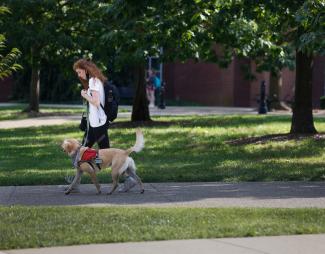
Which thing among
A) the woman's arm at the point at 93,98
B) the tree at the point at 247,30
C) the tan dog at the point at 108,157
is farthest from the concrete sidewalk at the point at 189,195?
the tree at the point at 247,30

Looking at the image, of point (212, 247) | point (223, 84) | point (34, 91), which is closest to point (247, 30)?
point (34, 91)

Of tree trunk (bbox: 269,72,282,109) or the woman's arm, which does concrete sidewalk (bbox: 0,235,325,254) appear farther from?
tree trunk (bbox: 269,72,282,109)

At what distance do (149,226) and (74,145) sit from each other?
286cm

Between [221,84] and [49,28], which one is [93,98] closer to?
[49,28]

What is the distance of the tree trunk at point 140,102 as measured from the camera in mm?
23500

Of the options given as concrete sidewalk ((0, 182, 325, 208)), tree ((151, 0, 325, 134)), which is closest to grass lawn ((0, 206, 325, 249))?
concrete sidewalk ((0, 182, 325, 208))

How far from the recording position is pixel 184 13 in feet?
54.2

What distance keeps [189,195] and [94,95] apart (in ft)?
6.41

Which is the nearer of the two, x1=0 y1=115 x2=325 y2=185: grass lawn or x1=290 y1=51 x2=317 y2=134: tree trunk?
x1=0 y1=115 x2=325 y2=185: grass lawn

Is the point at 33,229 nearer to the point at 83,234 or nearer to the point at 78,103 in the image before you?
the point at 83,234

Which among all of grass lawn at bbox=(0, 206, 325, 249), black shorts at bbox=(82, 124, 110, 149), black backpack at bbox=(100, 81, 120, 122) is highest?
black backpack at bbox=(100, 81, 120, 122)

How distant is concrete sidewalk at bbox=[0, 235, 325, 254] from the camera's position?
745 centimetres

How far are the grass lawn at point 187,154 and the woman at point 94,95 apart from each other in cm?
136

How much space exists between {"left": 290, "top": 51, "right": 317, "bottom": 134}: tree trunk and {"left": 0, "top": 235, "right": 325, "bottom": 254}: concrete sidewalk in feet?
34.8
